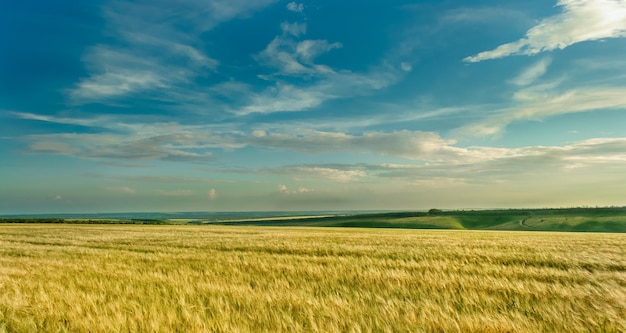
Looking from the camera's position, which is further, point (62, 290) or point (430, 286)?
point (430, 286)

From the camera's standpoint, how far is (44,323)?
4.68 m

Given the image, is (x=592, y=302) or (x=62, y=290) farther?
(x=62, y=290)

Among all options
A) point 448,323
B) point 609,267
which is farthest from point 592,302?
point 609,267

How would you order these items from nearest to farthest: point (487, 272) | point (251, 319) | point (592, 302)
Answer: point (251, 319) → point (592, 302) → point (487, 272)

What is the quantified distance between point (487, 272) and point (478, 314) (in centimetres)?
490

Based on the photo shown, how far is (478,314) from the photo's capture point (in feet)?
15.2

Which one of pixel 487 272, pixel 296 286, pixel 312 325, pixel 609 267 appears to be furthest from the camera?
pixel 609 267

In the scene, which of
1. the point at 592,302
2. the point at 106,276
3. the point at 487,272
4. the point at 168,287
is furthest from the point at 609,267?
the point at 106,276

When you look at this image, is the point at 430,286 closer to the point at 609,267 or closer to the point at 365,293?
the point at 365,293

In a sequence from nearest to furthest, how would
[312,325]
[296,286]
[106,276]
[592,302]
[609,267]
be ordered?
[312,325], [592,302], [296,286], [106,276], [609,267]

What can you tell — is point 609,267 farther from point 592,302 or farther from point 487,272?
point 592,302

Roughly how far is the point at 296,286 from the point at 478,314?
326 centimetres

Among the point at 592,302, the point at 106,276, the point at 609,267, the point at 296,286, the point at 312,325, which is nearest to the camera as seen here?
the point at 312,325

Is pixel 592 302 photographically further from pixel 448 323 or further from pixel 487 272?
pixel 487 272
